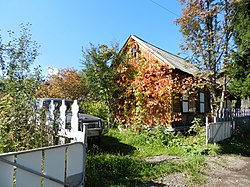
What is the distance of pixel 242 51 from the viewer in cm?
1190

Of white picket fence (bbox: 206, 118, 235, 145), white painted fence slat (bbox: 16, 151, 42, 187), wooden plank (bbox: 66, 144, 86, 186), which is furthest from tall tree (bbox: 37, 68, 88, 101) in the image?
white painted fence slat (bbox: 16, 151, 42, 187)

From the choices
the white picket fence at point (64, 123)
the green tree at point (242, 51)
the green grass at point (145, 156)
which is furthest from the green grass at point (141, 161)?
the green tree at point (242, 51)

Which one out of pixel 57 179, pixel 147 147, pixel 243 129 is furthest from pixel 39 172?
pixel 243 129

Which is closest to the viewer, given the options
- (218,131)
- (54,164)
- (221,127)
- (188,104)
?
(54,164)

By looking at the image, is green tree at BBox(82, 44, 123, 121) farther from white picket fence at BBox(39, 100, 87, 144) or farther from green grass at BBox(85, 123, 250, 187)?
white picket fence at BBox(39, 100, 87, 144)

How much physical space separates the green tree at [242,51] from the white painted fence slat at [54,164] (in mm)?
11303

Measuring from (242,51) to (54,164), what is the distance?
1188 cm

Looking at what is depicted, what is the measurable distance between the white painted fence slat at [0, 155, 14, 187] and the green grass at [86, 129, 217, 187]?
234cm

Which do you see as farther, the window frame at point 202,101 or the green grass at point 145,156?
the window frame at point 202,101

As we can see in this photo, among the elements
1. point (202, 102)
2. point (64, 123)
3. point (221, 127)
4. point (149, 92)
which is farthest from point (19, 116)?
point (202, 102)

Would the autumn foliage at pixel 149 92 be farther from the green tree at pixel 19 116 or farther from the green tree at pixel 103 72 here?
the green tree at pixel 19 116

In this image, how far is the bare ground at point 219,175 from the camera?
18.1 feet

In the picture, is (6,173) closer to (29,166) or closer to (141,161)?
(29,166)

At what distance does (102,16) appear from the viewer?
1163 centimetres
